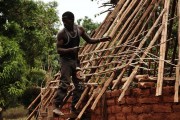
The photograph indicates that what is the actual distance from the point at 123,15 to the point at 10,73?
30.7 feet

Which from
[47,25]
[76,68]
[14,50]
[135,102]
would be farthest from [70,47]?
[47,25]

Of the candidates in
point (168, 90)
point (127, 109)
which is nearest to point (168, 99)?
point (168, 90)

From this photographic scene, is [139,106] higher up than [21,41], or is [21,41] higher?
[21,41]

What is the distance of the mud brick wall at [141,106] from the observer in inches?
187

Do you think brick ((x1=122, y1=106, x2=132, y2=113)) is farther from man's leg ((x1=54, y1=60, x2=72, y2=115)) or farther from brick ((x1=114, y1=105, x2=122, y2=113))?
man's leg ((x1=54, y1=60, x2=72, y2=115))

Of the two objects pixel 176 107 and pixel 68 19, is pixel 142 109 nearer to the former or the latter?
pixel 176 107

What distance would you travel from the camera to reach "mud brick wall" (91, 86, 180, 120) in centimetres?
474

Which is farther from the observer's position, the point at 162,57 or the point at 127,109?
the point at 127,109

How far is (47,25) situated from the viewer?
17734mm

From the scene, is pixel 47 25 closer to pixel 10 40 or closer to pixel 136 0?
pixel 10 40

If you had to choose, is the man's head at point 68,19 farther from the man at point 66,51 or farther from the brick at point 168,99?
the brick at point 168,99

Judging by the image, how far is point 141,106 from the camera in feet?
16.6

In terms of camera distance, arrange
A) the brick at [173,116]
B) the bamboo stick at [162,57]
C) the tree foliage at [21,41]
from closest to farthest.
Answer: the bamboo stick at [162,57] < the brick at [173,116] < the tree foliage at [21,41]

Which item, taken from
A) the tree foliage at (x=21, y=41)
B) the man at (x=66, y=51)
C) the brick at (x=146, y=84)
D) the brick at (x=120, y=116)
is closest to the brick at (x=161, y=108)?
the brick at (x=146, y=84)
